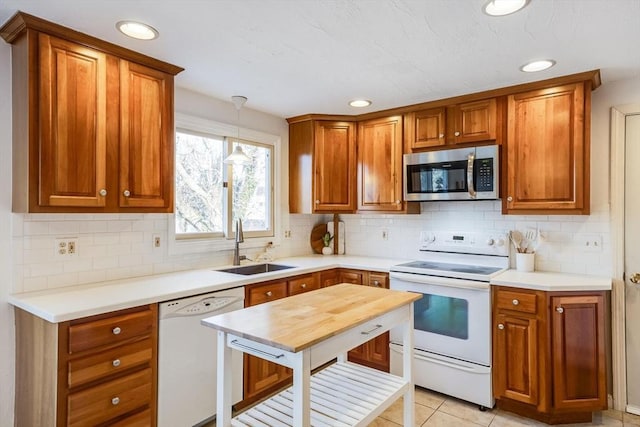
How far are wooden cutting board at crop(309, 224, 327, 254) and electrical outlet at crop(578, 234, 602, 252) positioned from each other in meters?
2.35

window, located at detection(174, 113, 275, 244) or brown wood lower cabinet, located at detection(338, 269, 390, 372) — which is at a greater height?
window, located at detection(174, 113, 275, 244)

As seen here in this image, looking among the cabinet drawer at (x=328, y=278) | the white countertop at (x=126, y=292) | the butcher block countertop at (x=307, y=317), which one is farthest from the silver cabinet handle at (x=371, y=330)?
the cabinet drawer at (x=328, y=278)

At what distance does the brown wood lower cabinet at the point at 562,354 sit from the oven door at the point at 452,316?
0.24 m

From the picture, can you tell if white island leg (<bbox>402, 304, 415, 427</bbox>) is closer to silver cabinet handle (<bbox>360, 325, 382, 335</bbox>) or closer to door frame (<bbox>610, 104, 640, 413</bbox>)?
silver cabinet handle (<bbox>360, 325, 382, 335</bbox>)

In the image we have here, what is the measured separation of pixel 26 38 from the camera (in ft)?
6.12

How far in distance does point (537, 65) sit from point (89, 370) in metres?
3.09

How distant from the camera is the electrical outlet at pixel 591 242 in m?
2.75

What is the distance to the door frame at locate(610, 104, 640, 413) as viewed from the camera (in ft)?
8.77

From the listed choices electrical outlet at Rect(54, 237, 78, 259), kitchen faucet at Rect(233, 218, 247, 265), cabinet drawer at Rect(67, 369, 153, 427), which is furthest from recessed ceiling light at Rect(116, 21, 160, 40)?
cabinet drawer at Rect(67, 369, 153, 427)

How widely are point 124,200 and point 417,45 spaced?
6.31 ft

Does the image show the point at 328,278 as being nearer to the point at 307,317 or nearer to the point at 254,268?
the point at 254,268

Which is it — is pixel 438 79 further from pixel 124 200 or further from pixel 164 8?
pixel 124 200

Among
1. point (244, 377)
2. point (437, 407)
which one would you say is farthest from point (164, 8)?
point (437, 407)

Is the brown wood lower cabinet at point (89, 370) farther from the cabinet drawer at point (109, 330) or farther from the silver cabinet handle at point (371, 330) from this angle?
the silver cabinet handle at point (371, 330)
